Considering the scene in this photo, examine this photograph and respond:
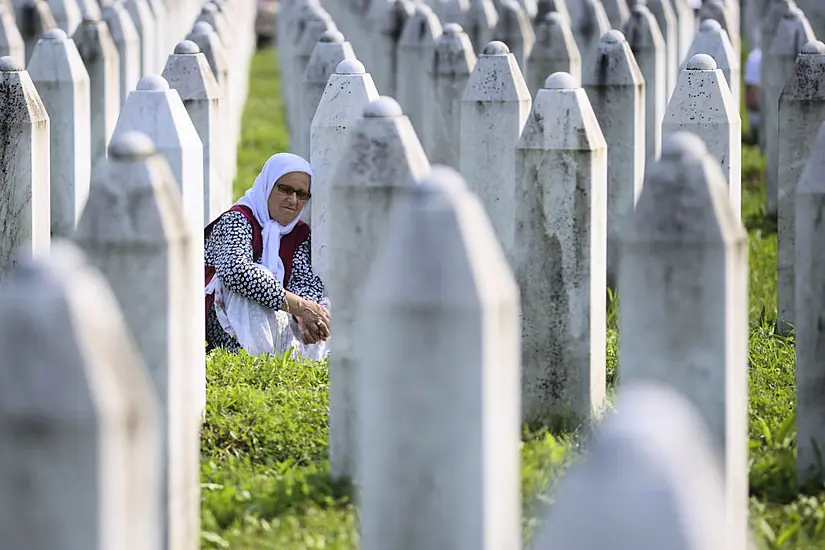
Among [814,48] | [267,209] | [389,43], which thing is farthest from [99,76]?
[814,48]

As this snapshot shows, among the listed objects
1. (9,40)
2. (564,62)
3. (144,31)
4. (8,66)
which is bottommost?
(8,66)

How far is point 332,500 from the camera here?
5363 mm

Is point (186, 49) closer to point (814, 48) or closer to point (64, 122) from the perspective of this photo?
point (64, 122)

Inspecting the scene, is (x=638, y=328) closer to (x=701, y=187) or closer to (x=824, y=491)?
(x=701, y=187)

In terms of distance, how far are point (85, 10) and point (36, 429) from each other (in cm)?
1179

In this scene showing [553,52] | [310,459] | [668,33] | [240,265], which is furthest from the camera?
[668,33]

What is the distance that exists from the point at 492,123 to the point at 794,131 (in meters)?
1.49

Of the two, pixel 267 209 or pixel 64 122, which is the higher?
pixel 64 122

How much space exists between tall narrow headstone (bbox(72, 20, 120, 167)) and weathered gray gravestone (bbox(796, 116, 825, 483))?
17.4 feet

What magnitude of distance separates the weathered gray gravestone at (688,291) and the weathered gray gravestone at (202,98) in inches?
163

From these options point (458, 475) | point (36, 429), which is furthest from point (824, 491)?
point (36, 429)

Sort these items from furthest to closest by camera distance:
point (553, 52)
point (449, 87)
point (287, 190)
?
point (553, 52), point (449, 87), point (287, 190)

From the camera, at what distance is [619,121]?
339 inches

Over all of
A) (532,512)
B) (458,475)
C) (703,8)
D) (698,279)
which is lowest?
(532,512)
